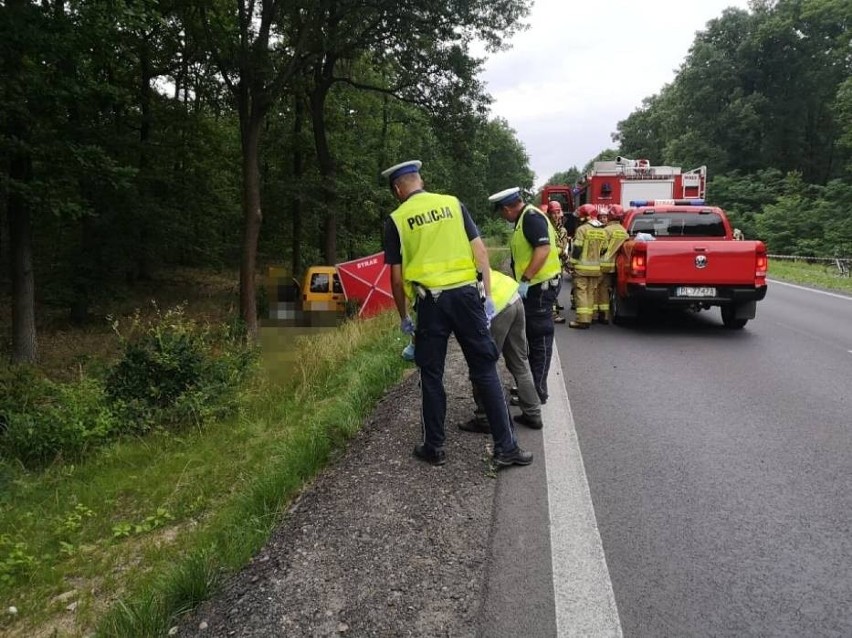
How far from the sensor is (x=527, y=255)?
5.36m

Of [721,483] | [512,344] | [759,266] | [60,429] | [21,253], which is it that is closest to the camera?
[721,483]

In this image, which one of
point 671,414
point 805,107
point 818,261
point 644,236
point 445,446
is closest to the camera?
point 445,446

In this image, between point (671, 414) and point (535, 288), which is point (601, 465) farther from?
point (535, 288)

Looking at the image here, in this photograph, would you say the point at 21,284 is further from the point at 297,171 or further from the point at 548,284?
the point at 297,171

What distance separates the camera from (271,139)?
23859mm

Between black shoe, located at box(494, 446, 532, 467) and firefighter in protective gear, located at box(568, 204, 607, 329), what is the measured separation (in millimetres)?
5532

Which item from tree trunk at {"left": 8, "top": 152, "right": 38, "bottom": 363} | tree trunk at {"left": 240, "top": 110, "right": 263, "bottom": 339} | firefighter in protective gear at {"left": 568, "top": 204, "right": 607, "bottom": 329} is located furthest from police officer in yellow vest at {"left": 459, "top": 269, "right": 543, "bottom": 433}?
tree trunk at {"left": 240, "top": 110, "right": 263, "bottom": 339}

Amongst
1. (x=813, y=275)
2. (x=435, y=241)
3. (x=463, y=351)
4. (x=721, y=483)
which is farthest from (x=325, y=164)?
(x=721, y=483)

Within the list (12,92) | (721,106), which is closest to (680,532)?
(12,92)

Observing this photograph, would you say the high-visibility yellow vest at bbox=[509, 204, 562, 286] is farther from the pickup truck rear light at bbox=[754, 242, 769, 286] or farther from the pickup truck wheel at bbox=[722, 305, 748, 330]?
the pickup truck wheel at bbox=[722, 305, 748, 330]

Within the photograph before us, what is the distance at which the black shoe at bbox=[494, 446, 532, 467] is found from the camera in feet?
12.7

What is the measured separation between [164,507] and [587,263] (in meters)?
6.43

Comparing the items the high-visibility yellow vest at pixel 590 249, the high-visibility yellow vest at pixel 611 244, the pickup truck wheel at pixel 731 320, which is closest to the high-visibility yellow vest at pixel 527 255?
the high-visibility yellow vest at pixel 590 249

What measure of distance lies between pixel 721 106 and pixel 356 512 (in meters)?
52.3
